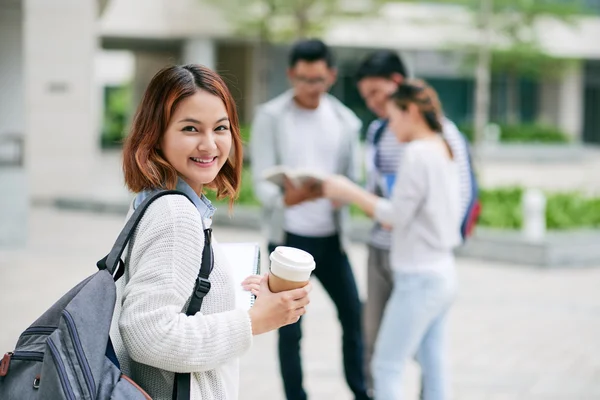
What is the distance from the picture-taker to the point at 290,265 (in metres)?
1.99

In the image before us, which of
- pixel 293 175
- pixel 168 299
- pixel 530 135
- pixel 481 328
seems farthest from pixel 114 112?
pixel 168 299

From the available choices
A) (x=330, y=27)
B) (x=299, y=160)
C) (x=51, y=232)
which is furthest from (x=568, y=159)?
(x=299, y=160)

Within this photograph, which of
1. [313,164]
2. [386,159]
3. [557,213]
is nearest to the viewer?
[386,159]

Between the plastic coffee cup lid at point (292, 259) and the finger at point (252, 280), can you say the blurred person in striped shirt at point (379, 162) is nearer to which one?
the finger at point (252, 280)

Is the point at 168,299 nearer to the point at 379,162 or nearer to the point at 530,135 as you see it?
the point at 379,162

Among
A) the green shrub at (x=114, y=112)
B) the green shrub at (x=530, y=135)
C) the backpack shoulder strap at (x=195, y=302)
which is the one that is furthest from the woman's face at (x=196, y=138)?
the green shrub at (x=114, y=112)

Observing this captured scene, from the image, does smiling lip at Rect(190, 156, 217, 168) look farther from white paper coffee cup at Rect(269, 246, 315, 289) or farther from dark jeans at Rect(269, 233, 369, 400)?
dark jeans at Rect(269, 233, 369, 400)

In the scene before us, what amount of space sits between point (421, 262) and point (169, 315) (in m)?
2.14

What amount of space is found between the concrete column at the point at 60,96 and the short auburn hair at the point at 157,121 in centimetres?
1452

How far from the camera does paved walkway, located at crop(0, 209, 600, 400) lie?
5.81m

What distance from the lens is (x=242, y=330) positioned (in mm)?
2031

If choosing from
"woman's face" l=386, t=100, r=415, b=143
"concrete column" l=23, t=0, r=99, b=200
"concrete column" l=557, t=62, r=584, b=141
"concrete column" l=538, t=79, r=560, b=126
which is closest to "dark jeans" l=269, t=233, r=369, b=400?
"woman's face" l=386, t=100, r=415, b=143

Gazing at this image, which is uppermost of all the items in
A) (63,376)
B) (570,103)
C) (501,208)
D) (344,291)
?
(63,376)

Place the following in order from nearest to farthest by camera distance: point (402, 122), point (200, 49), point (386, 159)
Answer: point (402, 122), point (386, 159), point (200, 49)
